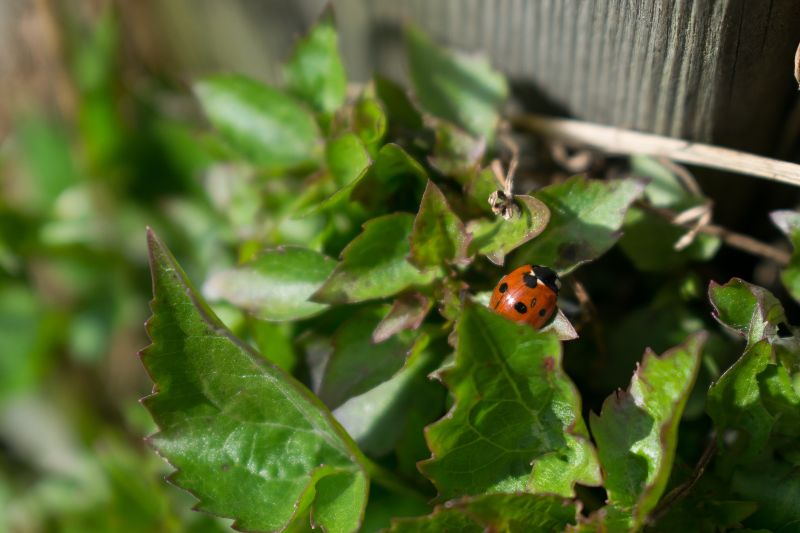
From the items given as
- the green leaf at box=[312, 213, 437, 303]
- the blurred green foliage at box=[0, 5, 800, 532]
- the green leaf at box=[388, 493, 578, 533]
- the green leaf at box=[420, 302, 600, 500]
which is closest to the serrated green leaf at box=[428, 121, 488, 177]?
the blurred green foliage at box=[0, 5, 800, 532]

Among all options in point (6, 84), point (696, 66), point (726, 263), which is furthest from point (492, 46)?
point (6, 84)

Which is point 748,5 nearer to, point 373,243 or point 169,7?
point 373,243

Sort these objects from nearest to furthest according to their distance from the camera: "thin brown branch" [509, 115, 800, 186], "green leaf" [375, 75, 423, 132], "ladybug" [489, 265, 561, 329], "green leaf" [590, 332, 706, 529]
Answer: "green leaf" [590, 332, 706, 529]
"ladybug" [489, 265, 561, 329]
"thin brown branch" [509, 115, 800, 186]
"green leaf" [375, 75, 423, 132]

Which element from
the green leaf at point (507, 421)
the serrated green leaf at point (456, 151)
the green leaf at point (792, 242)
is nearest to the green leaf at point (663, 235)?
the green leaf at point (792, 242)

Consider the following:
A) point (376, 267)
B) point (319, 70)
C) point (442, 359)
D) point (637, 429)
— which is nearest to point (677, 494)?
point (637, 429)

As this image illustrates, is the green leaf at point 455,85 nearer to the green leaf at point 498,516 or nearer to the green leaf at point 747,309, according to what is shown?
the green leaf at point 747,309

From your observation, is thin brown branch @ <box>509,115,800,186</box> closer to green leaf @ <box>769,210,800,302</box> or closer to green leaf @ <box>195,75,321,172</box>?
green leaf @ <box>769,210,800,302</box>
